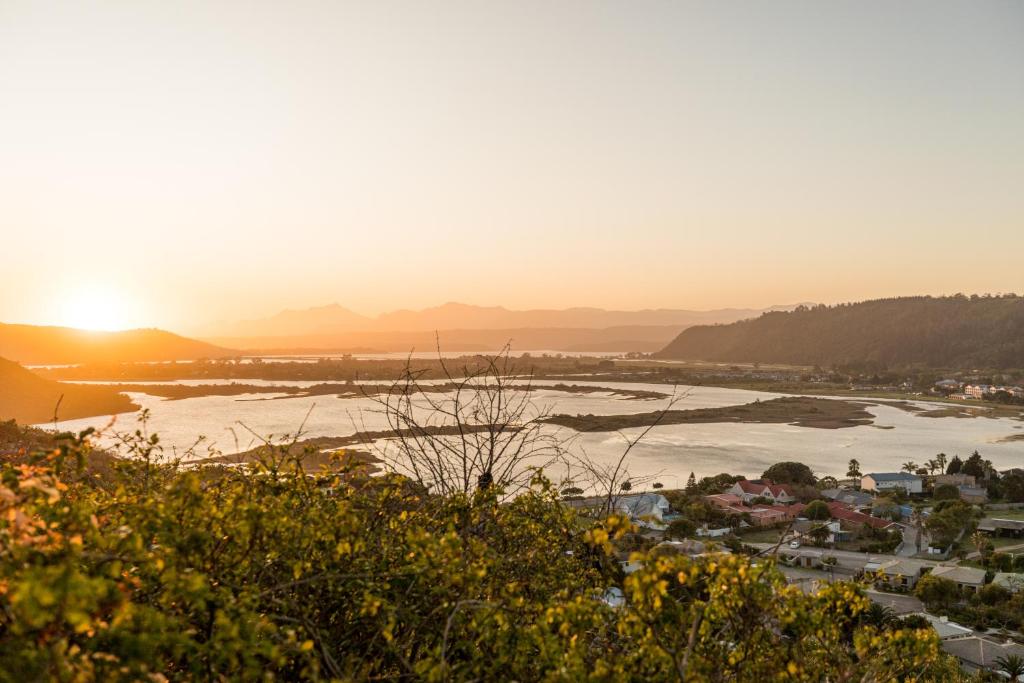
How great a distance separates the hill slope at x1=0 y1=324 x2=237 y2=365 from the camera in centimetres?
9750

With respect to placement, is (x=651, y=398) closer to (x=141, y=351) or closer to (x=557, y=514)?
(x=557, y=514)

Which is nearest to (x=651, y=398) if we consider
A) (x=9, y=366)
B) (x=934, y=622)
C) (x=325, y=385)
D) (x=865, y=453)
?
(x=865, y=453)

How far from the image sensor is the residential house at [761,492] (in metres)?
28.2

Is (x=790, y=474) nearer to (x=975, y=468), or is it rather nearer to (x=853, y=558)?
(x=853, y=558)

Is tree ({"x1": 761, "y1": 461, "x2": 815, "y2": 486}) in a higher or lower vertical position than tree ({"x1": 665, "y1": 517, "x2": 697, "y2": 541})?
higher

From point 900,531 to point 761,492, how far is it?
5.87m

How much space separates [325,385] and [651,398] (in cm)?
2886

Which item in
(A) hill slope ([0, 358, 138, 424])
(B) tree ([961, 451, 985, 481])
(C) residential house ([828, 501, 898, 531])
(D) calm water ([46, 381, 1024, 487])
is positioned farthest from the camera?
(A) hill slope ([0, 358, 138, 424])

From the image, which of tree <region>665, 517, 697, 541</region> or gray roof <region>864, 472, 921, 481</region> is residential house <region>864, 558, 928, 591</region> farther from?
gray roof <region>864, 472, 921, 481</region>

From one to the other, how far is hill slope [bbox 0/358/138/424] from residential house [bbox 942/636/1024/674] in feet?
123

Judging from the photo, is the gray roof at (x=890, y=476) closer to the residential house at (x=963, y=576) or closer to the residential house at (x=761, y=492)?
the residential house at (x=761, y=492)

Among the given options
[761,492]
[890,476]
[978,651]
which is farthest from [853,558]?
[890,476]

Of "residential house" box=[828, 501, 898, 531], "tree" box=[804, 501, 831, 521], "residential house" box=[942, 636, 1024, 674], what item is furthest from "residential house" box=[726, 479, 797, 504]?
"residential house" box=[942, 636, 1024, 674]

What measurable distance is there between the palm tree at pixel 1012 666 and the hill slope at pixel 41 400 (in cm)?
3827
